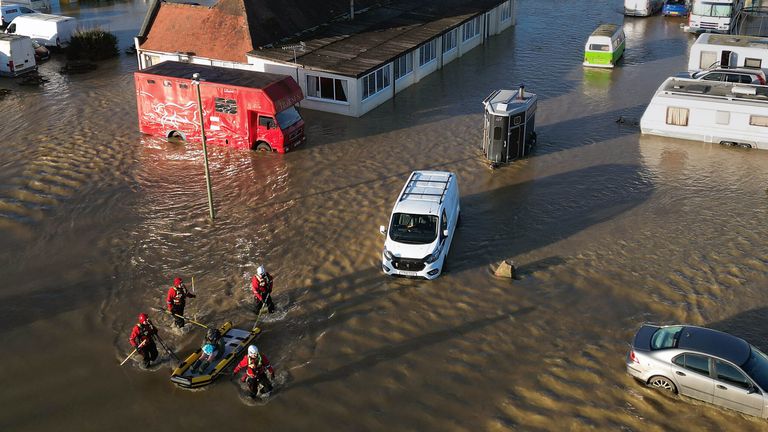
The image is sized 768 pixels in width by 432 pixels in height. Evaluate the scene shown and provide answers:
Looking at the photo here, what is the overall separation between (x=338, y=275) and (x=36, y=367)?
842cm

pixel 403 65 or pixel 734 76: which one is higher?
pixel 403 65

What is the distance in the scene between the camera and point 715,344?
52.0 ft

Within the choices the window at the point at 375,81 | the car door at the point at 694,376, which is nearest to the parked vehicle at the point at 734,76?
the window at the point at 375,81

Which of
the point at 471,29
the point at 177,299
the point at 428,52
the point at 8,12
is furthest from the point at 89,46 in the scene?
the point at 177,299

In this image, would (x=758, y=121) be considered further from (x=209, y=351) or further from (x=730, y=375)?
(x=209, y=351)

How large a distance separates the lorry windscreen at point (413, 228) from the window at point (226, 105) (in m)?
11.5

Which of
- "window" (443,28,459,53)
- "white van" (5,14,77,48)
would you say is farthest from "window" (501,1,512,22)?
"white van" (5,14,77,48)

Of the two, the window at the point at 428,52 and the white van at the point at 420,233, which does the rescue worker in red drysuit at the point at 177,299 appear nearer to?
the white van at the point at 420,233

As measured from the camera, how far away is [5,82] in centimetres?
3975

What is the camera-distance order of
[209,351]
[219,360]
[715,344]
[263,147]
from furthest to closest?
1. [263,147]
2. [219,360]
3. [209,351]
4. [715,344]

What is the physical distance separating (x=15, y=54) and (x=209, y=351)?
102 ft

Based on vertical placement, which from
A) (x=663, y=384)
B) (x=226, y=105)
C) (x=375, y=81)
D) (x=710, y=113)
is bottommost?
(x=663, y=384)

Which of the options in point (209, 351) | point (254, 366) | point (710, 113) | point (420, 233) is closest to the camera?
point (254, 366)

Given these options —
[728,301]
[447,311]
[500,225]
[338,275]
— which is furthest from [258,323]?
[728,301]
